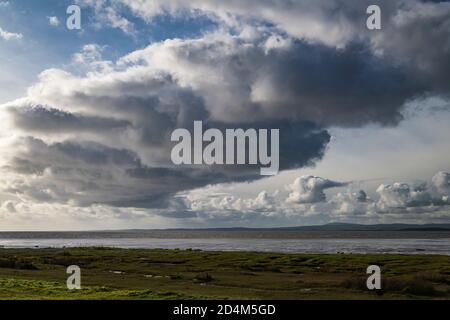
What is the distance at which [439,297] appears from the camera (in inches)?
1407

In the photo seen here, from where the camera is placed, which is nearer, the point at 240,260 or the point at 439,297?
the point at 439,297

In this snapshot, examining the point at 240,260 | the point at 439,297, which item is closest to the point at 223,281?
the point at 439,297

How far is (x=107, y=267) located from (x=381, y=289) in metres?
41.2
